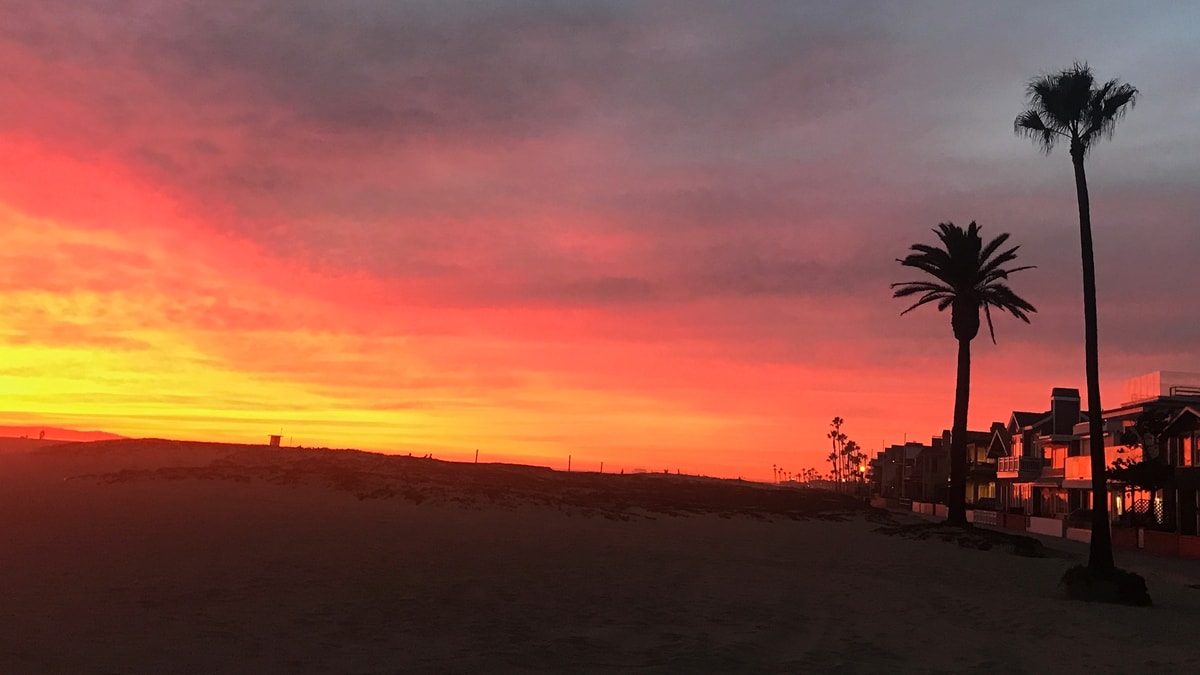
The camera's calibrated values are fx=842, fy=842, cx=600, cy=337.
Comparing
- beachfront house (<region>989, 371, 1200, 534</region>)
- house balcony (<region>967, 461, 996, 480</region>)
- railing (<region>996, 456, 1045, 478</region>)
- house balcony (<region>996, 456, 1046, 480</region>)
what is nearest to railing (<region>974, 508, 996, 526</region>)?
beachfront house (<region>989, 371, 1200, 534</region>)

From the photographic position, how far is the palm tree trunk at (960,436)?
127 feet

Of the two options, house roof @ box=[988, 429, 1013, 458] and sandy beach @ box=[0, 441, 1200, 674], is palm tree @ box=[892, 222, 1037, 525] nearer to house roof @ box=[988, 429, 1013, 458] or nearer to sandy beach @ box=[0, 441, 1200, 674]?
sandy beach @ box=[0, 441, 1200, 674]

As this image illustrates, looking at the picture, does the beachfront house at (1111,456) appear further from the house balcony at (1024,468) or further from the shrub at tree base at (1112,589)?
the shrub at tree base at (1112,589)

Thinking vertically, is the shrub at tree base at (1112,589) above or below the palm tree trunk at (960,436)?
below

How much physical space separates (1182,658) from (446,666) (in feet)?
37.8

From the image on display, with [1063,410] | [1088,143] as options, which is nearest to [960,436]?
[1088,143]

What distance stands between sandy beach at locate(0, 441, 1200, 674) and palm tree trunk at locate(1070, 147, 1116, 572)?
6.05 feet

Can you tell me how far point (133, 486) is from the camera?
2988 cm

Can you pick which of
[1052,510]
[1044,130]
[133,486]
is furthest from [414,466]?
[1052,510]

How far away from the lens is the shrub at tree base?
19156mm

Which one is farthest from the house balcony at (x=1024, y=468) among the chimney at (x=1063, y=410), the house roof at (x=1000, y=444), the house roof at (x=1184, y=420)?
the house roof at (x=1184, y=420)

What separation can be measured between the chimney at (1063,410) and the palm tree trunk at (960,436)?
3080cm

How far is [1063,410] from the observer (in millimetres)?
65688

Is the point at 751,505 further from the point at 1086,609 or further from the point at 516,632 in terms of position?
the point at 516,632
